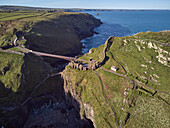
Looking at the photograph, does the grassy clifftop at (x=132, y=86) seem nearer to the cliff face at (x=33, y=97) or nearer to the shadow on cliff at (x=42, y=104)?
the shadow on cliff at (x=42, y=104)

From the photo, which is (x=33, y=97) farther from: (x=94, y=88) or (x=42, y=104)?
(x=94, y=88)

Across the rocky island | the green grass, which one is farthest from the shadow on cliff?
the green grass

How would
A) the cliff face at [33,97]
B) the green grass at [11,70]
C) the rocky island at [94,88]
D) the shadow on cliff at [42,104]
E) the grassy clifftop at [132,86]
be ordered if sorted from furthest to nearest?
the green grass at [11,70] → the cliff face at [33,97] → the shadow on cliff at [42,104] → the rocky island at [94,88] → the grassy clifftop at [132,86]

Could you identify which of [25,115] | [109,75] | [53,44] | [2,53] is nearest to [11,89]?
[25,115]

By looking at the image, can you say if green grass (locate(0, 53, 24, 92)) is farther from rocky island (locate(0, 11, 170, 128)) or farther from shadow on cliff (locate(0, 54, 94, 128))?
shadow on cliff (locate(0, 54, 94, 128))

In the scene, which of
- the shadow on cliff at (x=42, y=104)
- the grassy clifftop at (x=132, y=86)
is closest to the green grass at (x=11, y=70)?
the shadow on cliff at (x=42, y=104)

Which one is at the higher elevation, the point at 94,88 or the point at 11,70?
the point at 11,70

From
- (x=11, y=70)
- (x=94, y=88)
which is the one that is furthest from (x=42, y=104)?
(x=94, y=88)
